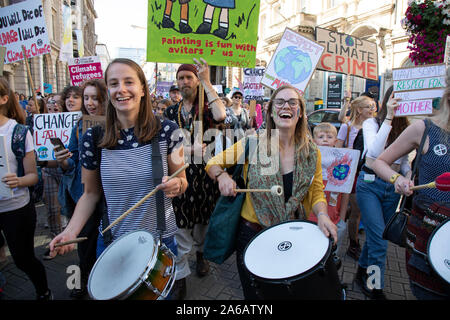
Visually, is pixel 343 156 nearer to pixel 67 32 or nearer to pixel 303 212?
pixel 303 212

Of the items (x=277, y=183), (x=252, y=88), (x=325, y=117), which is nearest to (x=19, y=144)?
(x=277, y=183)

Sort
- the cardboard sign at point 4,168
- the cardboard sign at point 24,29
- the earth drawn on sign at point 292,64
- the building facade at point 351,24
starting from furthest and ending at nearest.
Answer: the building facade at point 351,24 < the cardboard sign at point 24,29 < the earth drawn on sign at point 292,64 < the cardboard sign at point 4,168

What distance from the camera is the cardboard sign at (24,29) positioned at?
15.4 ft

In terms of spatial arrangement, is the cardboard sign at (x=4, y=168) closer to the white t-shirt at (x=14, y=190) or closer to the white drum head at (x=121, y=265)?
the white t-shirt at (x=14, y=190)

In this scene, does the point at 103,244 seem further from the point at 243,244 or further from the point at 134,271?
the point at 243,244

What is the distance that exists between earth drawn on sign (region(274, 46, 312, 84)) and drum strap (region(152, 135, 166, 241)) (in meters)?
2.77

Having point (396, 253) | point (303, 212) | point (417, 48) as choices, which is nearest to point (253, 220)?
point (303, 212)

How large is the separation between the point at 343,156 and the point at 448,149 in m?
1.43

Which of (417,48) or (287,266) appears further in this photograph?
(417,48)

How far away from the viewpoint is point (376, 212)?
2949 mm

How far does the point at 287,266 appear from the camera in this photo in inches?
60.6

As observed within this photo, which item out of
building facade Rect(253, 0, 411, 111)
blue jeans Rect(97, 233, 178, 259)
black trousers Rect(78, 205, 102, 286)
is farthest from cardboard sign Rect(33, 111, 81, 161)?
building facade Rect(253, 0, 411, 111)

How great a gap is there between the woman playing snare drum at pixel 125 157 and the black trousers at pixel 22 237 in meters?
1.01

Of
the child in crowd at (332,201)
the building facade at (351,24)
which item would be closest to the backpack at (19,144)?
the child in crowd at (332,201)
